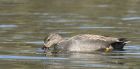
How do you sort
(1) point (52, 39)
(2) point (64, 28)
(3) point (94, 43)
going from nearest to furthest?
1. (3) point (94, 43)
2. (1) point (52, 39)
3. (2) point (64, 28)

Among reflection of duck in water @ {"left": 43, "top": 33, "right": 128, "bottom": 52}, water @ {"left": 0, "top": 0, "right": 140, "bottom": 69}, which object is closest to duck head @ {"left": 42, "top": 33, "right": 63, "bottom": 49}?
water @ {"left": 0, "top": 0, "right": 140, "bottom": 69}

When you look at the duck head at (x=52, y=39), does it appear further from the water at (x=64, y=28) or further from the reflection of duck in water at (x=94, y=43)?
the reflection of duck in water at (x=94, y=43)

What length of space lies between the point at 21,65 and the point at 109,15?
8935mm

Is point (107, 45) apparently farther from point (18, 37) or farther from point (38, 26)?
point (38, 26)

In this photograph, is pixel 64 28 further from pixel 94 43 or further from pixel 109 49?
pixel 109 49

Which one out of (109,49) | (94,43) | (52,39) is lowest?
(109,49)

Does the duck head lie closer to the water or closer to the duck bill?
the water

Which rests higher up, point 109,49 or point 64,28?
point 64,28

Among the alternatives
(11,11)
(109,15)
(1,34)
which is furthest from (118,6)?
(1,34)

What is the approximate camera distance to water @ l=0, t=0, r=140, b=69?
53.5 ft

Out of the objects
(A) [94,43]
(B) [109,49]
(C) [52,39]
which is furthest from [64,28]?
(B) [109,49]

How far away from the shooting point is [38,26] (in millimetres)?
22328

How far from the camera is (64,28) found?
71.1 ft

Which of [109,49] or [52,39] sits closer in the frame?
[109,49]
